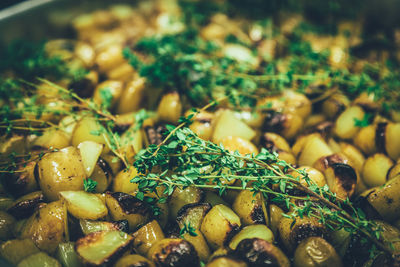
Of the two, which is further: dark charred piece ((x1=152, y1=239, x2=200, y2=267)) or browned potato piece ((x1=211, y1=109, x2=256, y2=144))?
browned potato piece ((x1=211, y1=109, x2=256, y2=144))

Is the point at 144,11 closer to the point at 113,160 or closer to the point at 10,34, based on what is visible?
the point at 10,34

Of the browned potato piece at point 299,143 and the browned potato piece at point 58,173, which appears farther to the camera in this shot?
the browned potato piece at point 299,143

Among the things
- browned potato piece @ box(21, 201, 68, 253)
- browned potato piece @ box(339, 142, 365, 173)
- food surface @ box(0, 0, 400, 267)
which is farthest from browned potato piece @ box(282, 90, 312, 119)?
browned potato piece @ box(21, 201, 68, 253)

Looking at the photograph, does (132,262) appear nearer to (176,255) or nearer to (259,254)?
(176,255)

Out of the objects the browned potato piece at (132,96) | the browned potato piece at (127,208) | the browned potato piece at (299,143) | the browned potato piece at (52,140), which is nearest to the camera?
the browned potato piece at (127,208)

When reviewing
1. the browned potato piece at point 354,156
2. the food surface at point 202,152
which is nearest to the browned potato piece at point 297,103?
the food surface at point 202,152

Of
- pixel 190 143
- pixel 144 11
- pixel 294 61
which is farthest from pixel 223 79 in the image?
pixel 144 11

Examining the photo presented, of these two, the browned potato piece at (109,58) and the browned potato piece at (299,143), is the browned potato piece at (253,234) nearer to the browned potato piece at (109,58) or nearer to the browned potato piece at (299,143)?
the browned potato piece at (299,143)

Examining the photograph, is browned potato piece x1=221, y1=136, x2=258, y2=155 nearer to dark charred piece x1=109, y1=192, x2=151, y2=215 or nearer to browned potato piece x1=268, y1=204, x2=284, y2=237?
browned potato piece x1=268, y1=204, x2=284, y2=237
